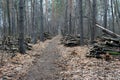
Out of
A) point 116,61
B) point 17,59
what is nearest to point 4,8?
point 17,59

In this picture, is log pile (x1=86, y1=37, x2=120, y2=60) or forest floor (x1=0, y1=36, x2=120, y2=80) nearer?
forest floor (x1=0, y1=36, x2=120, y2=80)

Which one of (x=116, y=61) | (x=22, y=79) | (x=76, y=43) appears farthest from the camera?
(x=76, y=43)

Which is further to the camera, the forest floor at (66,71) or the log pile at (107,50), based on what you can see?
the log pile at (107,50)

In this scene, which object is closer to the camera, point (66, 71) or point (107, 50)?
point (66, 71)

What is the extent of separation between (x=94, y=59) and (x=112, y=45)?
153 cm

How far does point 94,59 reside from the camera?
13.7m

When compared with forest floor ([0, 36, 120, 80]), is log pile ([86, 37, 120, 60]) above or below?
above

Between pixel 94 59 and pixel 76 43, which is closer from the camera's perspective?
pixel 94 59

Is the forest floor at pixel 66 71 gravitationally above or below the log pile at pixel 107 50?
below

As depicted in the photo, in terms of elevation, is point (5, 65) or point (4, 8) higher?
point (4, 8)

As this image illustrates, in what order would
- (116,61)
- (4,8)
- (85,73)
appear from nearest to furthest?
(85,73)
(116,61)
(4,8)

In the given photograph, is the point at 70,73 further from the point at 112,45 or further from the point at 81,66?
the point at 112,45

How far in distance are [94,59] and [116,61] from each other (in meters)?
1.33

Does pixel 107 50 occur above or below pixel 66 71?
above
